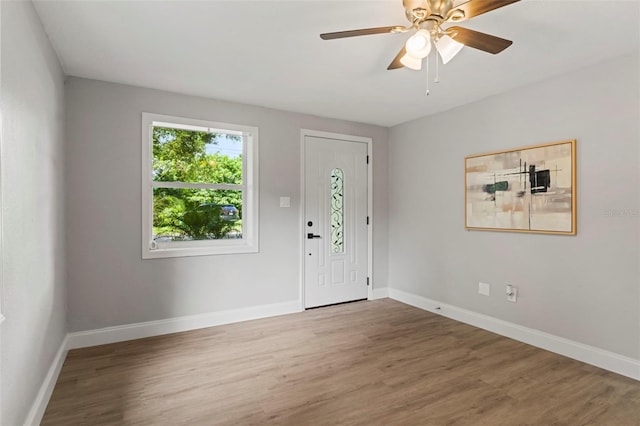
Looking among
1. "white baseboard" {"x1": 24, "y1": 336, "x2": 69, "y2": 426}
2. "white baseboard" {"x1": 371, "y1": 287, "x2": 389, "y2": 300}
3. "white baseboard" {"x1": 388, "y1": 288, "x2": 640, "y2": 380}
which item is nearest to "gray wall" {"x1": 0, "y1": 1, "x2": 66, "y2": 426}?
"white baseboard" {"x1": 24, "y1": 336, "x2": 69, "y2": 426}

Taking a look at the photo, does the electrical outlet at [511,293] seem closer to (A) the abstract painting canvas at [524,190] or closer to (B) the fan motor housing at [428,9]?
(A) the abstract painting canvas at [524,190]

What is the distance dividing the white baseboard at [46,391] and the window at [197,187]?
39.6 inches

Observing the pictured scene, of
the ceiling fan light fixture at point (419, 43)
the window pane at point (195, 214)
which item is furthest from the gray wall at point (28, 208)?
the ceiling fan light fixture at point (419, 43)

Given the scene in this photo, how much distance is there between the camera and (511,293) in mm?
3318

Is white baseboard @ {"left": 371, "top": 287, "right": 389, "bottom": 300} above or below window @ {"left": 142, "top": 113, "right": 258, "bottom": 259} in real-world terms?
below

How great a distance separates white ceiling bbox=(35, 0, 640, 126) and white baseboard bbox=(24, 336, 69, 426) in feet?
7.54

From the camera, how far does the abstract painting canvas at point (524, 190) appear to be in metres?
2.90

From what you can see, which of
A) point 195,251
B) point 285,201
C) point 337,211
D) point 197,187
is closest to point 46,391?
point 195,251

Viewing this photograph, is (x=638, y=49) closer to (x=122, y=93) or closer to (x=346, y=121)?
(x=346, y=121)

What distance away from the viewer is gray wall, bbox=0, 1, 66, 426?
5.20ft

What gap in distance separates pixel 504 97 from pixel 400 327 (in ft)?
8.40

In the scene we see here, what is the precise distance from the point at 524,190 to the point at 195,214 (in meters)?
3.29

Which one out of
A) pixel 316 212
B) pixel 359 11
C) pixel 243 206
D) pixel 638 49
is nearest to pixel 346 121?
pixel 316 212

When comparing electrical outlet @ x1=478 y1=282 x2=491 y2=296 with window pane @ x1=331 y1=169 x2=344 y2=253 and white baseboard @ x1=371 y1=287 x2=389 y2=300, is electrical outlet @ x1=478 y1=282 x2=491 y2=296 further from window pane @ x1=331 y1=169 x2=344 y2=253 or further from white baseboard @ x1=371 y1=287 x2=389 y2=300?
window pane @ x1=331 y1=169 x2=344 y2=253
